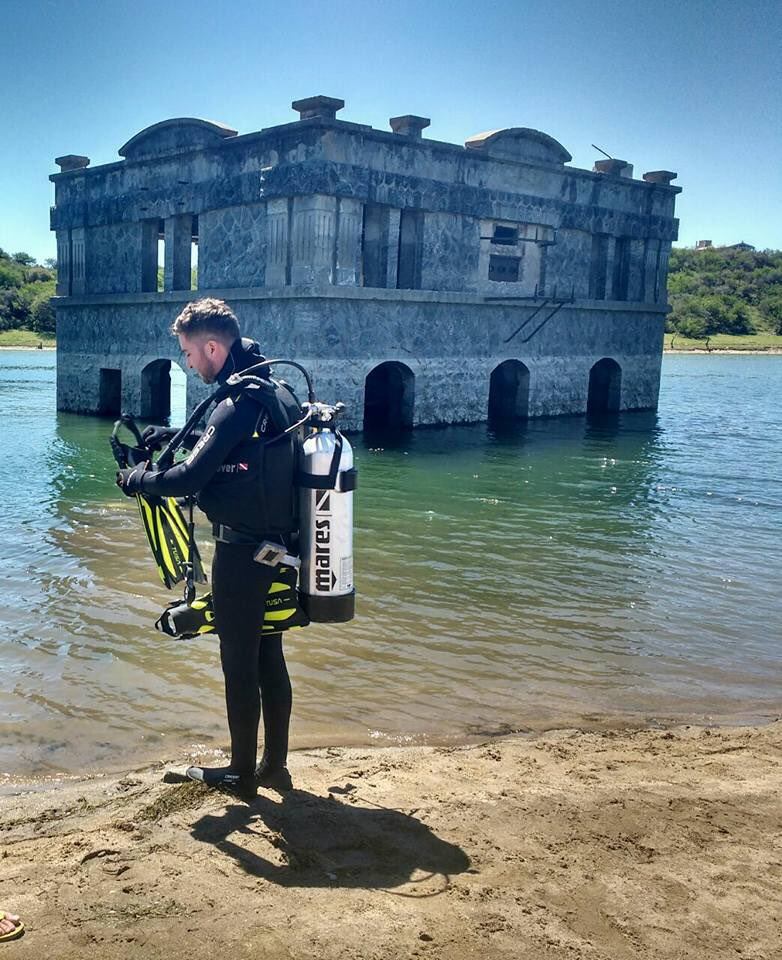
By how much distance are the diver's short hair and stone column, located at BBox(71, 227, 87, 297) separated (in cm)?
2289

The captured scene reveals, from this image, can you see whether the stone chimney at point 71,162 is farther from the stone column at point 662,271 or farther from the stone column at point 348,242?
the stone column at point 662,271

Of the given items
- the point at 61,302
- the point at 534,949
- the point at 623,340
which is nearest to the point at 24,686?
the point at 534,949

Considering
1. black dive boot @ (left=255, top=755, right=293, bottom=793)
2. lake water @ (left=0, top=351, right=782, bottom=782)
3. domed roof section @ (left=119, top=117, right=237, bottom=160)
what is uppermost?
domed roof section @ (left=119, top=117, right=237, bottom=160)

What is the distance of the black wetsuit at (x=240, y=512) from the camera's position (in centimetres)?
422

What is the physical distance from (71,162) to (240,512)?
2425 centimetres

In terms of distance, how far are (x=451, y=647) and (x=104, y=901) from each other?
413cm

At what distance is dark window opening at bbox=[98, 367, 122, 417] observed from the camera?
25688 millimetres

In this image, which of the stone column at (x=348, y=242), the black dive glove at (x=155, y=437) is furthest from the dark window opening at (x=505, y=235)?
the black dive glove at (x=155, y=437)

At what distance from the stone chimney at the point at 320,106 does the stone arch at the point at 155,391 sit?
7.42m

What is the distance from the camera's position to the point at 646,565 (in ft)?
33.4

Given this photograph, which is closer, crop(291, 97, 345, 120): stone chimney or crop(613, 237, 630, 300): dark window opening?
crop(291, 97, 345, 120): stone chimney

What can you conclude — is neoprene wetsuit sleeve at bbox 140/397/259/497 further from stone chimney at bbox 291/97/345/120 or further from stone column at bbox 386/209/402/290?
stone column at bbox 386/209/402/290

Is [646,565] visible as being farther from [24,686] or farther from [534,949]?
[534,949]

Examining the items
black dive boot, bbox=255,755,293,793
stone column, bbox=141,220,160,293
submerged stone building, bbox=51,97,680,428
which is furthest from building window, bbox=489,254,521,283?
black dive boot, bbox=255,755,293,793
